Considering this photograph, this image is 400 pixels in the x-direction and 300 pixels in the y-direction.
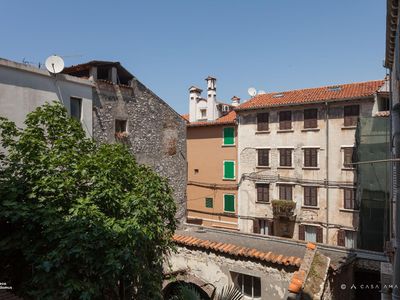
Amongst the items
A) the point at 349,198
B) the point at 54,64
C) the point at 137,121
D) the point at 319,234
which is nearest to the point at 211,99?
the point at 137,121

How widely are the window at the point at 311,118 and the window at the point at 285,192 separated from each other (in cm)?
509

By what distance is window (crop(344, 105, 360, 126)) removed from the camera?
2217 cm

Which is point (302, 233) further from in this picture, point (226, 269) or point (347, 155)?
point (226, 269)

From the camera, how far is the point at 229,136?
28.3 metres

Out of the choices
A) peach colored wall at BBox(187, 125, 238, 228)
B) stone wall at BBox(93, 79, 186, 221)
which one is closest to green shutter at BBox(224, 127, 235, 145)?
peach colored wall at BBox(187, 125, 238, 228)

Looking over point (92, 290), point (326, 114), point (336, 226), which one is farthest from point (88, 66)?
point (336, 226)

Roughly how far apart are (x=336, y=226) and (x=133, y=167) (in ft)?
63.5

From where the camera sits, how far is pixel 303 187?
79.9ft

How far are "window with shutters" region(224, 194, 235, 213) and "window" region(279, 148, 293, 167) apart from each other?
570 centimetres

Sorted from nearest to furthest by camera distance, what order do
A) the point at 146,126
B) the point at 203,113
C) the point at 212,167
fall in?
the point at 146,126
the point at 212,167
the point at 203,113

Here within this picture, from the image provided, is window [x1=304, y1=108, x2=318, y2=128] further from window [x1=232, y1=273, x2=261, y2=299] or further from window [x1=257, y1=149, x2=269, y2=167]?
window [x1=232, y1=273, x2=261, y2=299]

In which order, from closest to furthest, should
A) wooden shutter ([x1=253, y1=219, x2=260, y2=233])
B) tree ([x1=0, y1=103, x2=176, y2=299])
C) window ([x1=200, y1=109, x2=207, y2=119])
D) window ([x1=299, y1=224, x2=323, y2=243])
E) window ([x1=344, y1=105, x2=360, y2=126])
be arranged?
tree ([x1=0, y1=103, x2=176, y2=299]) → window ([x1=344, y1=105, x2=360, y2=126]) → window ([x1=299, y1=224, x2=323, y2=243]) → wooden shutter ([x1=253, y1=219, x2=260, y2=233]) → window ([x1=200, y1=109, x2=207, y2=119])

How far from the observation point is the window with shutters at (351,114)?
2217 centimetres

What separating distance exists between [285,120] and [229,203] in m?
9.14
